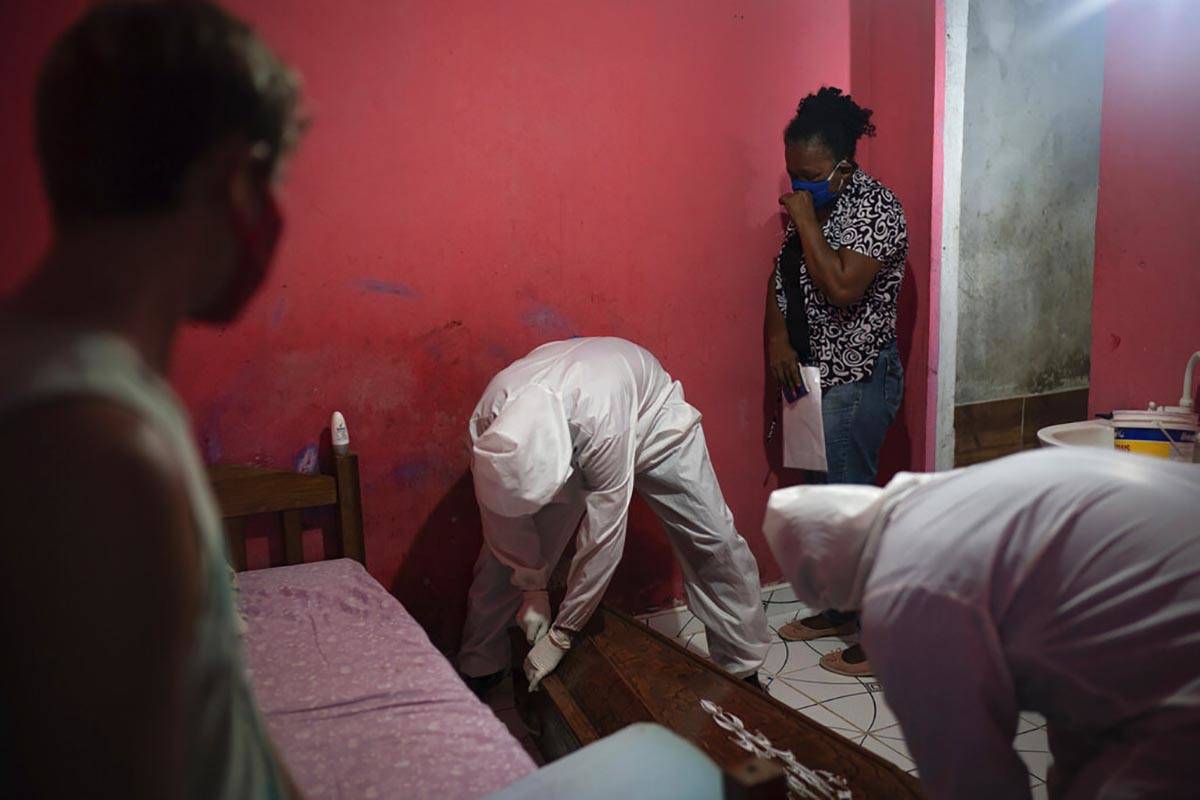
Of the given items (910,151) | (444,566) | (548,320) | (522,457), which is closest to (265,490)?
(444,566)

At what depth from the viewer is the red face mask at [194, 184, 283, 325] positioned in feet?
2.03

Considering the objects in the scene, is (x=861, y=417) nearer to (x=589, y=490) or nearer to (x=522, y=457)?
(x=589, y=490)

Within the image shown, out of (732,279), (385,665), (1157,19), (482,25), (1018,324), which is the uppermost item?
(482,25)

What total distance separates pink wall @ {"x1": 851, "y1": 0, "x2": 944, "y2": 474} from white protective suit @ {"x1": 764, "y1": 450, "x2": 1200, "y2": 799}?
1867 millimetres

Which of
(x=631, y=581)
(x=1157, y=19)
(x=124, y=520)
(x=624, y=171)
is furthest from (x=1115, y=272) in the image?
(x=124, y=520)

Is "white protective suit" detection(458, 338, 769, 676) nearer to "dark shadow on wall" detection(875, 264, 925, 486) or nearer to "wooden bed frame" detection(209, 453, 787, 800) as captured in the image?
"wooden bed frame" detection(209, 453, 787, 800)

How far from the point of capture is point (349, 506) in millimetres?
2256

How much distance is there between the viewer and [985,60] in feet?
8.83

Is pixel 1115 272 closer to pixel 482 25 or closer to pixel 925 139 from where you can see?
pixel 925 139

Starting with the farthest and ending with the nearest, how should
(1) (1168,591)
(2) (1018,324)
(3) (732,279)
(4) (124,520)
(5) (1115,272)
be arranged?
1. (2) (1018,324)
2. (3) (732,279)
3. (5) (1115,272)
4. (1) (1168,591)
5. (4) (124,520)

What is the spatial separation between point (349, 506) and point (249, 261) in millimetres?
1726

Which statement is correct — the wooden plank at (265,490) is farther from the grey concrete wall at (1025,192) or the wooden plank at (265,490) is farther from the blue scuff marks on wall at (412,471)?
the grey concrete wall at (1025,192)

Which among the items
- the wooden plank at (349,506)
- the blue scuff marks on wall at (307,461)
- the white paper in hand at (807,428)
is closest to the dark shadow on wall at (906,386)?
the white paper in hand at (807,428)

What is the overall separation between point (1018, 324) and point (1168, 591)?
7.87 feet
